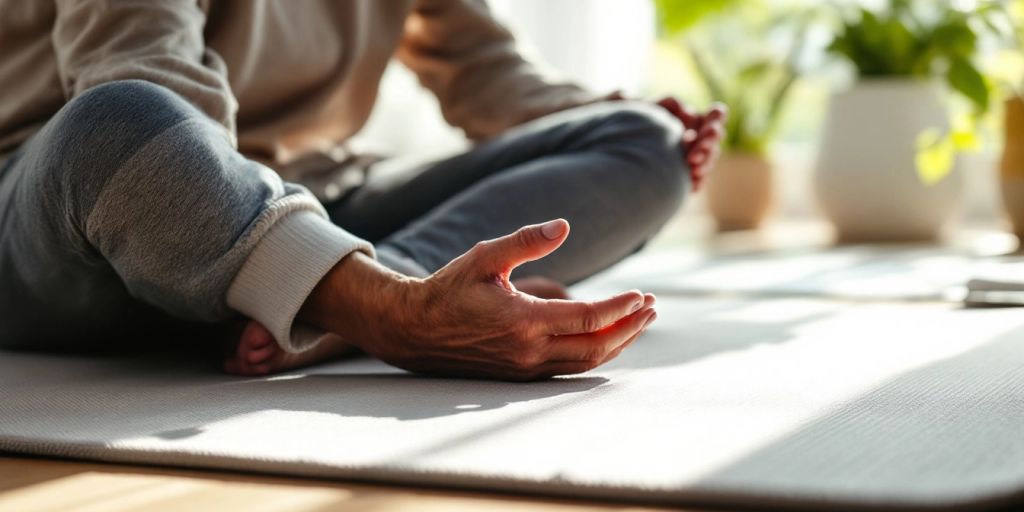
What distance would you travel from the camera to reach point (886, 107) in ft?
8.61

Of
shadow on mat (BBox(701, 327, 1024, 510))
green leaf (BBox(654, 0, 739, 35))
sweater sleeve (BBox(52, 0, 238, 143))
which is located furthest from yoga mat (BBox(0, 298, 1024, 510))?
green leaf (BBox(654, 0, 739, 35))

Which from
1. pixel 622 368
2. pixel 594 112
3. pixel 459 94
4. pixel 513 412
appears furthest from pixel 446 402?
pixel 459 94

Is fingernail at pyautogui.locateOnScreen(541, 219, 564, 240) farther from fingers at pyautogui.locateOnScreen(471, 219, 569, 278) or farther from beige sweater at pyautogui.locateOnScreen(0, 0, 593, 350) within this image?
beige sweater at pyautogui.locateOnScreen(0, 0, 593, 350)

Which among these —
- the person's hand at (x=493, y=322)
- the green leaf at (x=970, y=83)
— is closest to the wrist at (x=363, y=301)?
the person's hand at (x=493, y=322)

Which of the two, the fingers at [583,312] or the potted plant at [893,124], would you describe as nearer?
the fingers at [583,312]

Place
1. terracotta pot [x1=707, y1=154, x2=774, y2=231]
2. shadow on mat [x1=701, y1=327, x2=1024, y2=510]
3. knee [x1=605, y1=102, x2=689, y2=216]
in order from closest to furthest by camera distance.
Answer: shadow on mat [x1=701, y1=327, x2=1024, y2=510] → knee [x1=605, y1=102, x2=689, y2=216] → terracotta pot [x1=707, y1=154, x2=774, y2=231]

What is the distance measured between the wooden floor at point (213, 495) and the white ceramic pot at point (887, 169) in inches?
83.3

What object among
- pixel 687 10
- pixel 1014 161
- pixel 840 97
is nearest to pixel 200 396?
pixel 1014 161

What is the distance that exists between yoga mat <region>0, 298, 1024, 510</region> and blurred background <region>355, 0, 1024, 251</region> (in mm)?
1233

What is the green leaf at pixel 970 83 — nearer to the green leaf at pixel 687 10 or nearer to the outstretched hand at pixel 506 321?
the green leaf at pixel 687 10

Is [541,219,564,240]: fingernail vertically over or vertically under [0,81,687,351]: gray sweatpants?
over

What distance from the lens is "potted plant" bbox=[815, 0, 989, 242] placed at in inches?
102

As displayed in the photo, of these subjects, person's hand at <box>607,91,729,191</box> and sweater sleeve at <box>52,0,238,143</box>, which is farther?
person's hand at <box>607,91,729,191</box>

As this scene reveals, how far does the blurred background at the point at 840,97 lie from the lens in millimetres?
2490
